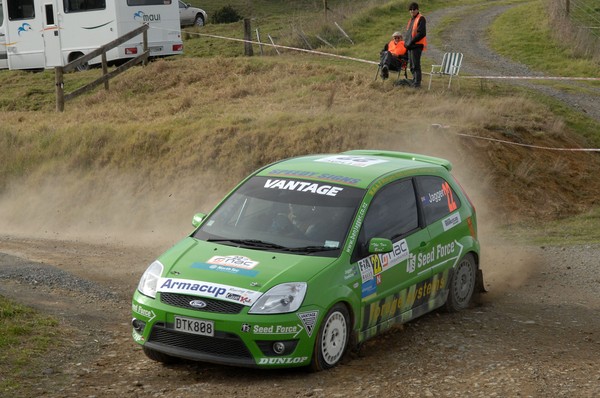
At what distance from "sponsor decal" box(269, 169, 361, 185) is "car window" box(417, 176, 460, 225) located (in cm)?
86

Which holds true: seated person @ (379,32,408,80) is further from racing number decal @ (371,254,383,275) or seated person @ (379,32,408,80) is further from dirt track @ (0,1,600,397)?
racing number decal @ (371,254,383,275)

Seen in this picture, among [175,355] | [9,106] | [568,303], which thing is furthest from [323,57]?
[175,355]

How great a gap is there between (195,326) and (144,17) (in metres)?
21.0

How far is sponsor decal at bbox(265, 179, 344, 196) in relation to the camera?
871cm

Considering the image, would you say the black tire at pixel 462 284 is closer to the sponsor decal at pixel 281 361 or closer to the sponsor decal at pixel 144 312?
the sponsor decal at pixel 281 361

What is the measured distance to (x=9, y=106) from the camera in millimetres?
24688

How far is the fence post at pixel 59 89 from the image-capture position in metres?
22.5

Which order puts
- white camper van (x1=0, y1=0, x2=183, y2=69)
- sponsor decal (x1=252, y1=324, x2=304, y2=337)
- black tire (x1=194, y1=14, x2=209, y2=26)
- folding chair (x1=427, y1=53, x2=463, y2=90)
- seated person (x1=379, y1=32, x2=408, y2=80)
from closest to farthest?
sponsor decal (x1=252, y1=324, x2=304, y2=337) < seated person (x1=379, y1=32, x2=408, y2=80) < folding chair (x1=427, y1=53, x2=463, y2=90) < white camper van (x1=0, y1=0, x2=183, y2=69) < black tire (x1=194, y1=14, x2=209, y2=26)

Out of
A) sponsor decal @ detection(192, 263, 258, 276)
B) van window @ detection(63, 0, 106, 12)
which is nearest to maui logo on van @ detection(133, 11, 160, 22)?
van window @ detection(63, 0, 106, 12)

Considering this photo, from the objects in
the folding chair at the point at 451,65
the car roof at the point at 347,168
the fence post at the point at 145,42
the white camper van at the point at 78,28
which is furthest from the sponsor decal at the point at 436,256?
the white camper van at the point at 78,28

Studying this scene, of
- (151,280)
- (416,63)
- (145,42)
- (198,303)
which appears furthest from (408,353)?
(145,42)

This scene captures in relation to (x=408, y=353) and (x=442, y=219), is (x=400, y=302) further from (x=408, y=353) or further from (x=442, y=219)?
(x=442, y=219)

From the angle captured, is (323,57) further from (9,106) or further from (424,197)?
(424,197)

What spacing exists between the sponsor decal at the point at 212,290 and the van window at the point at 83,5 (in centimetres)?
2083
